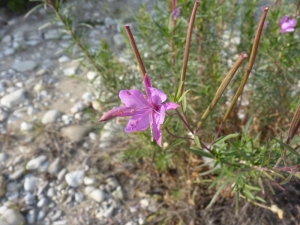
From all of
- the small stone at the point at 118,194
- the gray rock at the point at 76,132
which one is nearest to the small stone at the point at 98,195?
the small stone at the point at 118,194

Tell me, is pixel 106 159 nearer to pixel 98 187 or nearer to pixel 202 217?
pixel 98 187

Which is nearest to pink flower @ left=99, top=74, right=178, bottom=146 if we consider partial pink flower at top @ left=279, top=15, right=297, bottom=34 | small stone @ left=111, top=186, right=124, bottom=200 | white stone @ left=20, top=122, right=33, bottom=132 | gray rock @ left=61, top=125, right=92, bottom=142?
partial pink flower at top @ left=279, top=15, right=297, bottom=34

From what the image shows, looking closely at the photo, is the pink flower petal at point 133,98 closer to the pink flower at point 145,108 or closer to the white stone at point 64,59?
the pink flower at point 145,108

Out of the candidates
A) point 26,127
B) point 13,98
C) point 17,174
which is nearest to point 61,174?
point 17,174

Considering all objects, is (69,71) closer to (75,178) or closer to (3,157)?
(3,157)

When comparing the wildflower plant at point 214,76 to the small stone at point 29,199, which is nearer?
the wildflower plant at point 214,76

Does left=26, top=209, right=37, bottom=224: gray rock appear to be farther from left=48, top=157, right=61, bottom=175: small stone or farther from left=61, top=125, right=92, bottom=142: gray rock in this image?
left=61, top=125, right=92, bottom=142: gray rock
